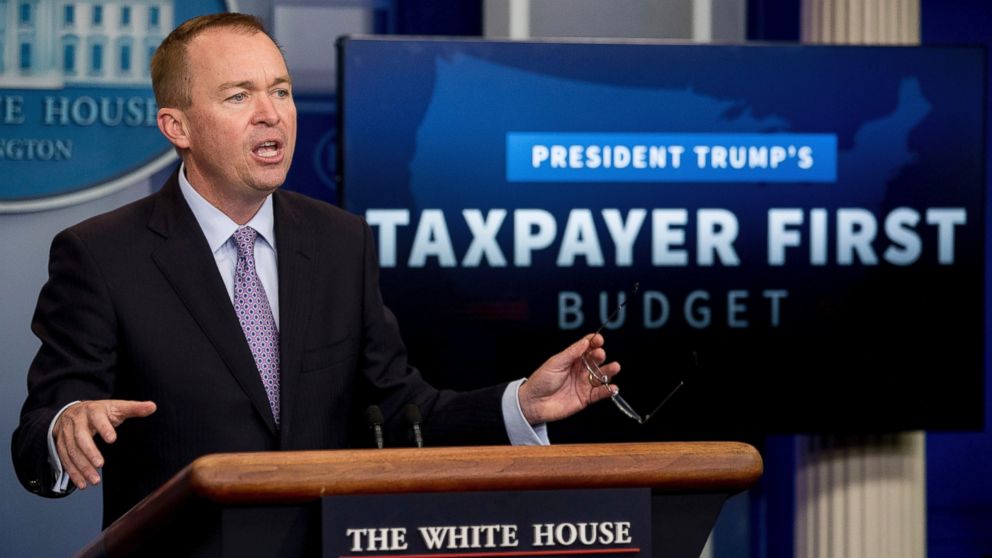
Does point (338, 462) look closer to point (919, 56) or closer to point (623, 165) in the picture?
point (623, 165)

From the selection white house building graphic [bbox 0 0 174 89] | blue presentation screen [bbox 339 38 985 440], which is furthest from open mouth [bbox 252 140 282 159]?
white house building graphic [bbox 0 0 174 89]

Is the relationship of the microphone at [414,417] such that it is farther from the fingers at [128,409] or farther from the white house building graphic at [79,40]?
the white house building graphic at [79,40]

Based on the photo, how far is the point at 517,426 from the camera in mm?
1901

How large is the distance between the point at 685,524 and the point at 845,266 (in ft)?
7.64

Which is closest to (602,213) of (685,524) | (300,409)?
(300,409)

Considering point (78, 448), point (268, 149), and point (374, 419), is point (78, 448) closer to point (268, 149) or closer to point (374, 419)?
point (374, 419)

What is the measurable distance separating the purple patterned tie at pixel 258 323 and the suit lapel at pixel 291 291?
1.3 inches

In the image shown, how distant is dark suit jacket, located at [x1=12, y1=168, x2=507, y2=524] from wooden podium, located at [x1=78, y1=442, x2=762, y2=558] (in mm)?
587

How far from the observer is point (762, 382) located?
11.5 ft

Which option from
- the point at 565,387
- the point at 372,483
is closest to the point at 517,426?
the point at 565,387

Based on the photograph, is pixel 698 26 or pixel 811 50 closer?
pixel 811 50

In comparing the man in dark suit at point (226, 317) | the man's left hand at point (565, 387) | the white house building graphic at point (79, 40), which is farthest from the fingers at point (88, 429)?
the white house building graphic at point (79, 40)

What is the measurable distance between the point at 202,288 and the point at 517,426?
502mm

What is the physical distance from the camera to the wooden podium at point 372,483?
1196 mm
